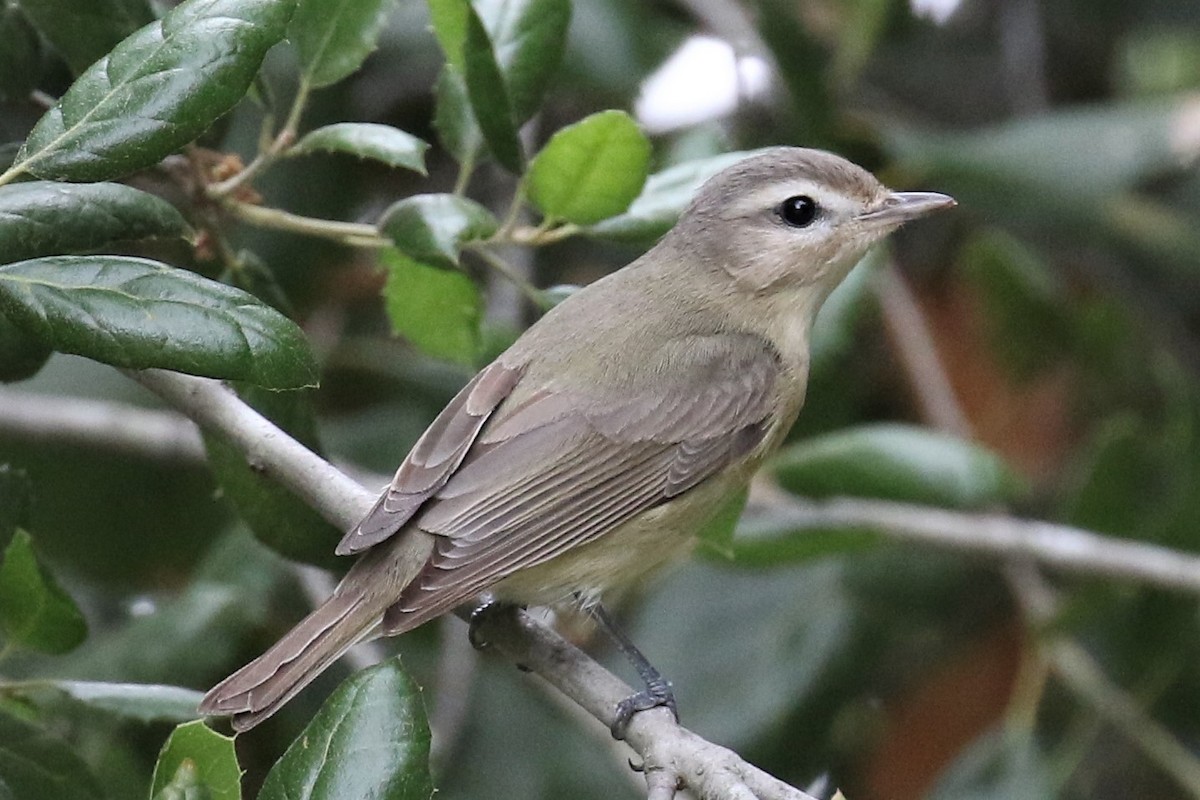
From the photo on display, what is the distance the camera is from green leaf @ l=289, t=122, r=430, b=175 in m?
2.95

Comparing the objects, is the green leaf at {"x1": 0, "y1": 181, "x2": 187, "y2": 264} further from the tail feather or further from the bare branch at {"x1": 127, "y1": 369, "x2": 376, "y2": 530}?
the tail feather

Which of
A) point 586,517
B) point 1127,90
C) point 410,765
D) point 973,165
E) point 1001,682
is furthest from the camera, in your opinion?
point 1127,90

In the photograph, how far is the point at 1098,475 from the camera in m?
4.69

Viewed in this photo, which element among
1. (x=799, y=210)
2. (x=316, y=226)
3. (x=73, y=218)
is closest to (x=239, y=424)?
(x=316, y=226)

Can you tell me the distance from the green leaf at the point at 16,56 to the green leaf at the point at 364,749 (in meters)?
1.36

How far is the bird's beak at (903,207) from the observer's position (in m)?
4.01

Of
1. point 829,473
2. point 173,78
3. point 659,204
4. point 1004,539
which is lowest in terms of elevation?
point 1004,539

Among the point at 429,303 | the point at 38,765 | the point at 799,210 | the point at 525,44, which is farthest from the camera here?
the point at 799,210

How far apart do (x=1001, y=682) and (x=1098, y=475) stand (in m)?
1.40

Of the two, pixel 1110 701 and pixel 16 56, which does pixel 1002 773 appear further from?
pixel 16 56

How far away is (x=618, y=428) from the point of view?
3.79 metres

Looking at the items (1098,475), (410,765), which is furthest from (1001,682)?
(410,765)

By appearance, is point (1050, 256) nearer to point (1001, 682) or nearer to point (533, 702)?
point (1001, 682)

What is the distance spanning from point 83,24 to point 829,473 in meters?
2.25
